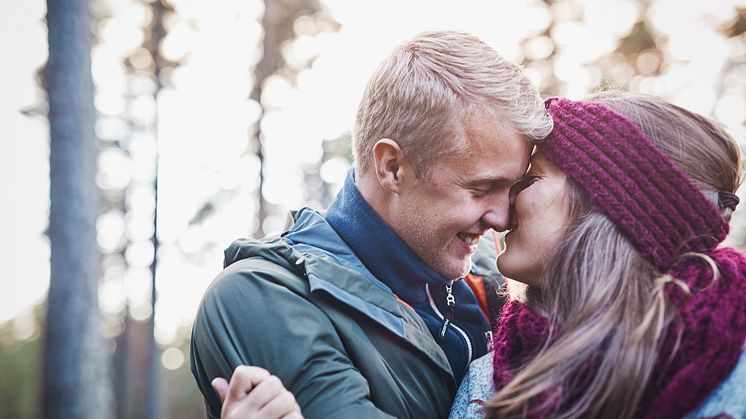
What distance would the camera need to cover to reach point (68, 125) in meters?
6.32

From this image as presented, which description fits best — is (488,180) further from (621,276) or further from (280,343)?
(280,343)

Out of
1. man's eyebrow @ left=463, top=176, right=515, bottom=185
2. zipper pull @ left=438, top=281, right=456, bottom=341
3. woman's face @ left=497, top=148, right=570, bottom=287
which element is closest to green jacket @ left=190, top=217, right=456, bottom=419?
zipper pull @ left=438, top=281, right=456, bottom=341

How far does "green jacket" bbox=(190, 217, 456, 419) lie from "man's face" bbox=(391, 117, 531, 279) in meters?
0.34

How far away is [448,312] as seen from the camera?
8.89 feet

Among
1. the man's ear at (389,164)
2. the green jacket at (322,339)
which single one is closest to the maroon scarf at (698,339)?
the green jacket at (322,339)

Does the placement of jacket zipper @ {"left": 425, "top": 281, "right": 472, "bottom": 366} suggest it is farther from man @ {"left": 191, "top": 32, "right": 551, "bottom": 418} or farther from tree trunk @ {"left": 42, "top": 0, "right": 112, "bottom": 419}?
tree trunk @ {"left": 42, "top": 0, "right": 112, "bottom": 419}

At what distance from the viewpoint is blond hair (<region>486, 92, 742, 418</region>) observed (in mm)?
1815

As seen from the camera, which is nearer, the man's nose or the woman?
the woman

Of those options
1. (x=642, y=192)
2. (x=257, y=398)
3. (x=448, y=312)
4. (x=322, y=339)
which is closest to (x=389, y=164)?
(x=448, y=312)

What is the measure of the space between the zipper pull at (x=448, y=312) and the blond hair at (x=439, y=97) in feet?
1.65

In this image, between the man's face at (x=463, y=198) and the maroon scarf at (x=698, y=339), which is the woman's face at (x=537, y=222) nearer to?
the man's face at (x=463, y=198)

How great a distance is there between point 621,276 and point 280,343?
43.1 inches

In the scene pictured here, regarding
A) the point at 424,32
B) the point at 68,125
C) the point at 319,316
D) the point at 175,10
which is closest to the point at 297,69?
the point at 175,10

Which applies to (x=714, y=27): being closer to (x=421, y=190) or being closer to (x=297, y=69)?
(x=297, y=69)
